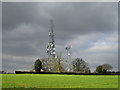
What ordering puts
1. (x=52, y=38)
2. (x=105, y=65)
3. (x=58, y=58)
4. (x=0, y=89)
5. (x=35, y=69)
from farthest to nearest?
(x=105, y=65)
(x=52, y=38)
(x=58, y=58)
(x=35, y=69)
(x=0, y=89)

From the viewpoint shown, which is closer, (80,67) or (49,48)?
(49,48)

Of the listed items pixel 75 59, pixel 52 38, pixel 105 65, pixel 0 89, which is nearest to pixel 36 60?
pixel 52 38

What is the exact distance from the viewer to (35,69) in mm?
70188

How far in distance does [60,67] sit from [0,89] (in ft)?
209

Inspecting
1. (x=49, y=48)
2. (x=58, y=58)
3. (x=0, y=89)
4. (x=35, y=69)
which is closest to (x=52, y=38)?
(x=49, y=48)

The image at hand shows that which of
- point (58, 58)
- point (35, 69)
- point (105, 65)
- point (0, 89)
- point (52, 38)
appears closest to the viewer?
point (0, 89)

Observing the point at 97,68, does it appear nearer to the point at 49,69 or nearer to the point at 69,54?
the point at 69,54

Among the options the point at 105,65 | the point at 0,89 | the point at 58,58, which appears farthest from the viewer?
the point at 105,65

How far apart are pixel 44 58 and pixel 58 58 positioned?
545 centimetres

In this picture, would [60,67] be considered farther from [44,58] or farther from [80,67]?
[80,67]

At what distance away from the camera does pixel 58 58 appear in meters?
75.2

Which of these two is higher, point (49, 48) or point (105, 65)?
point (49, 48)

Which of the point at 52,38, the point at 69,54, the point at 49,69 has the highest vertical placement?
the point at 52,38

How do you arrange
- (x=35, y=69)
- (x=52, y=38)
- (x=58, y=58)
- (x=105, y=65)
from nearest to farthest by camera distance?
(x=35, y=69)
(x=58, y=58)
(x=52, y=38)
(x=105, y=65)
